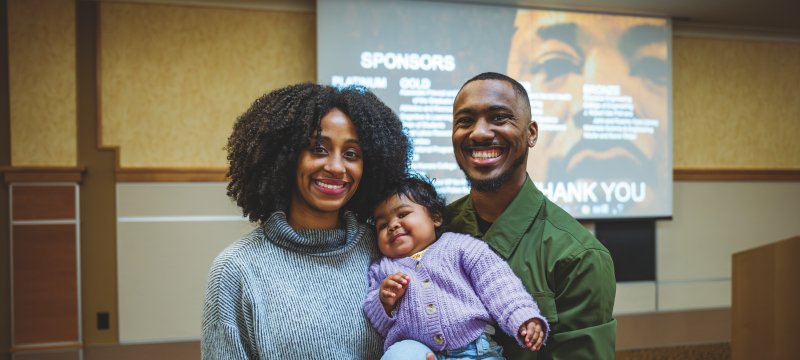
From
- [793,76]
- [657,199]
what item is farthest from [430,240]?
[793,76]

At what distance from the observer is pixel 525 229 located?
143 cm

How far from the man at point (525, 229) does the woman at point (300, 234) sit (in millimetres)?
257

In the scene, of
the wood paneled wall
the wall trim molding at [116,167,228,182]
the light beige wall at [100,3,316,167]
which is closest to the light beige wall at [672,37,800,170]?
the light beige wall at [100,3,316,167]

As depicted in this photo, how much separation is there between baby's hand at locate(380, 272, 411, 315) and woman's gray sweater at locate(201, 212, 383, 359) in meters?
0.08

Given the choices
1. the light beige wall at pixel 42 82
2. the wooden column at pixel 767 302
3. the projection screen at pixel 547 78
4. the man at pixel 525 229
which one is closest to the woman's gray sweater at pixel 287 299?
the man at pixel 525 229

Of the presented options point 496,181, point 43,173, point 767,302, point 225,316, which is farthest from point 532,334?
point 43,173

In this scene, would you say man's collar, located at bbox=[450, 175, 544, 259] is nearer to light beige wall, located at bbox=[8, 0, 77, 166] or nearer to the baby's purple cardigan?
the baby's purple cardigan

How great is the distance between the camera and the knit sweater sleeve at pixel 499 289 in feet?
4.06

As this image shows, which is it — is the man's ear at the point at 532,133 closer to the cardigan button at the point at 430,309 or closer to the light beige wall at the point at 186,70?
the cardigan button at the point at 430,309

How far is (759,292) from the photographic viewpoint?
2.56 meters

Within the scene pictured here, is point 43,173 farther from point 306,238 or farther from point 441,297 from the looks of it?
point 441,297

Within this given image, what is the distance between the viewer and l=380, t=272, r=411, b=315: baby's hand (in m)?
1.24

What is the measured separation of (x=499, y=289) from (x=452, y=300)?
0.12 metres

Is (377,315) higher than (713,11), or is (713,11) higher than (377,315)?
(713,11)
